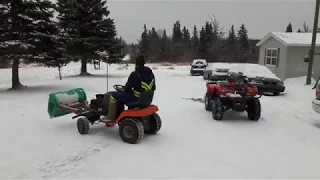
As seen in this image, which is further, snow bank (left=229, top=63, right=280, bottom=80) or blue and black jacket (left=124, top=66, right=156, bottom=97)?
snow bank (left=229, top=63, right=280, bottom=80)

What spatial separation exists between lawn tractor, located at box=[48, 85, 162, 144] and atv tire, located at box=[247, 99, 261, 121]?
310cm

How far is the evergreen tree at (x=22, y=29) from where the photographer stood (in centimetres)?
1210

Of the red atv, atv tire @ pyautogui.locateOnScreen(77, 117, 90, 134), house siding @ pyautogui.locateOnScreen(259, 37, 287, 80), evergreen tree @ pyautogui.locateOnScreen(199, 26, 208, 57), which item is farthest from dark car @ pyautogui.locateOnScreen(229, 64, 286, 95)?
evergreen tree @ pyautogui.locateOnScreen(199, 26, 208, 57)

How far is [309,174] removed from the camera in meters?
4.61

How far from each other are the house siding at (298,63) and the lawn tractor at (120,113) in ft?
54.8

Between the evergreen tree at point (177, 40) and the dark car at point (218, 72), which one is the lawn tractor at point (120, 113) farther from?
the evergreen tree at point (177, 40)

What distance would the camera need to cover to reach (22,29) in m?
12.4

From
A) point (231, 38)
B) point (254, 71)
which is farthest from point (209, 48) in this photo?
point (254, 71)

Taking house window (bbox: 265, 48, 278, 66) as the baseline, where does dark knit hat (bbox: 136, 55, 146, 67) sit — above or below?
below

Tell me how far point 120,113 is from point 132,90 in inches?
25.9

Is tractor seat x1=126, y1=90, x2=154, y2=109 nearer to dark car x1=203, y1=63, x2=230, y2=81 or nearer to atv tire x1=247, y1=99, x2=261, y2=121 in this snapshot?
atv tire x1=247, y1=99, x2=261, y2=121

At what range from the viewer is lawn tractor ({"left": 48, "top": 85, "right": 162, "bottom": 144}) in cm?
579

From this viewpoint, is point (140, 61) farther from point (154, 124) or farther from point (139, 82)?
point (154, 124)

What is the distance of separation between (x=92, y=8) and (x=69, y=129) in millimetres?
16369
